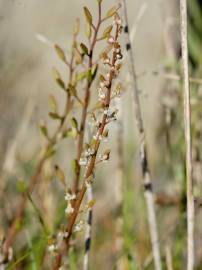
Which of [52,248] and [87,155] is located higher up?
[87,155]

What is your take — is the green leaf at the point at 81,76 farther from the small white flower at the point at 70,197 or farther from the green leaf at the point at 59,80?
the small white flower at the point at 70,197

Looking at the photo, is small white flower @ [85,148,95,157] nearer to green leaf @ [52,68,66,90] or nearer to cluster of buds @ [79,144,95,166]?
cluster of buds @ [79,144,95,166]

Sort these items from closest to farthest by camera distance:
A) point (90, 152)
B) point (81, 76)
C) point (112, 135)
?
1. point (90, 152)
2. point (81, 76)
3. point (112, 135)

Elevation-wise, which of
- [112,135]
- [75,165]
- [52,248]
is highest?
[112,135]

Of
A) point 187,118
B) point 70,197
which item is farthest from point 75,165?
point 187,118

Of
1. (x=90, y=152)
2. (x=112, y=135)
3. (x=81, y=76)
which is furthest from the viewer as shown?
(x=112, y=135)

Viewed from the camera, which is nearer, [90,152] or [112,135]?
[90,152]

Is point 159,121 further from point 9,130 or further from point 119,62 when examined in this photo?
point 119,62

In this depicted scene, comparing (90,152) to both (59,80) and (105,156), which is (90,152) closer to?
(105,156)
